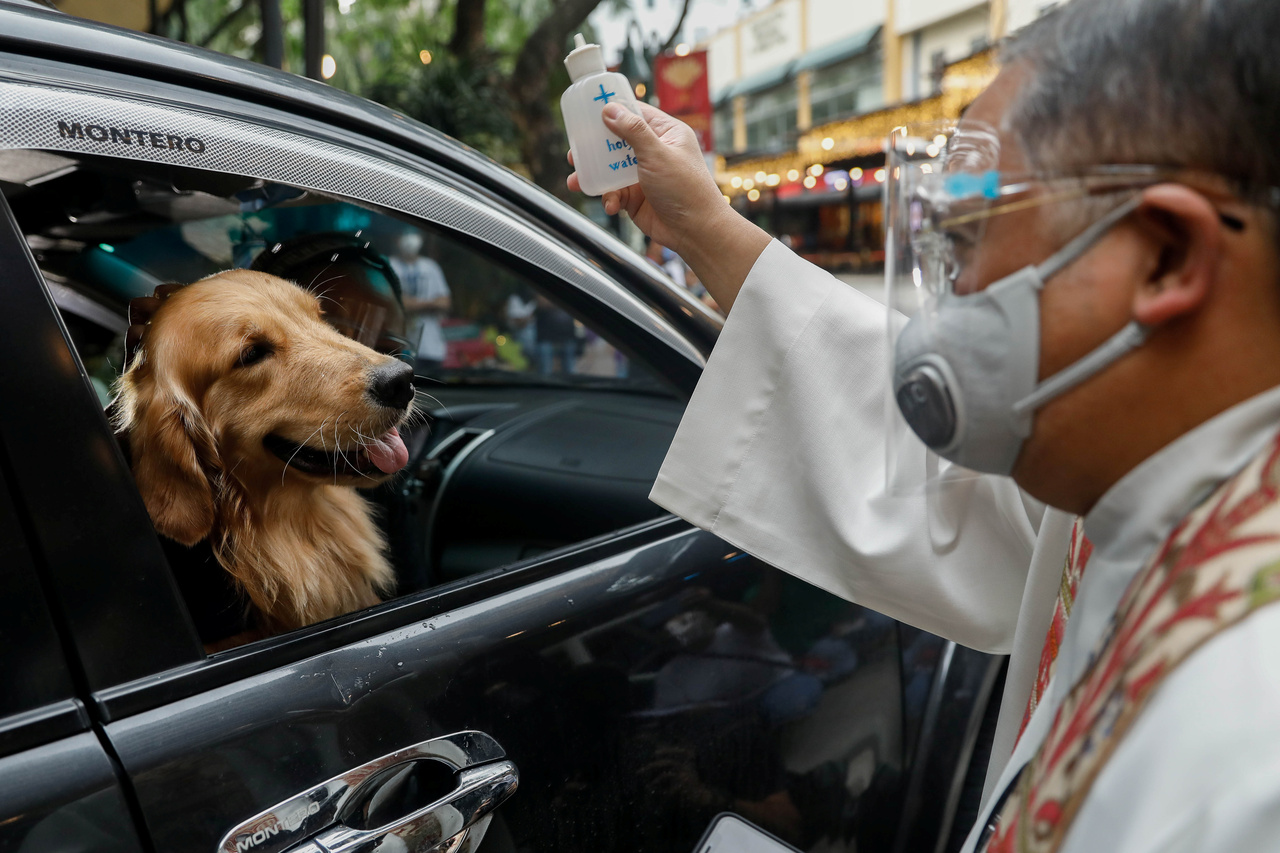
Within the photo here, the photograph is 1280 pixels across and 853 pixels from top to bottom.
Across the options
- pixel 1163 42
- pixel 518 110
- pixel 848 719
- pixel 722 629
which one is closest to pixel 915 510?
pixel 722 629

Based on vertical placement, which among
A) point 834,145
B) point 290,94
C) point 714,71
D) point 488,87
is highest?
point 714,71

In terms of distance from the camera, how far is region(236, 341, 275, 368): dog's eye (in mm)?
1796

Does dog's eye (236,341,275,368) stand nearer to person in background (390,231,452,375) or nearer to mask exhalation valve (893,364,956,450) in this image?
mask exhalation valve (893,364,956,450)

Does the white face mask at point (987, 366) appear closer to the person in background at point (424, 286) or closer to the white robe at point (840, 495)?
the white robe at point (840, 495)

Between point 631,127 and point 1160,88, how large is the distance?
2.89 ft

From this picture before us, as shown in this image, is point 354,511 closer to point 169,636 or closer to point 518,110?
point 169,636

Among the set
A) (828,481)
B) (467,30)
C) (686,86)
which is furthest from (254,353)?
(686,86)

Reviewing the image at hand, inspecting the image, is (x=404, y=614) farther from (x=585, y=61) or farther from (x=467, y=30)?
(x=467, y=30)

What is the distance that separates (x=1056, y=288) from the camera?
0.84 metres

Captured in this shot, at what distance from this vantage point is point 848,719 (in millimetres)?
1882

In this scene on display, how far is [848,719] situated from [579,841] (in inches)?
26.2

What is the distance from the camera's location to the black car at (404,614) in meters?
1.12

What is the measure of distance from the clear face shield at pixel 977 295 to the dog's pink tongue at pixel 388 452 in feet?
3.66

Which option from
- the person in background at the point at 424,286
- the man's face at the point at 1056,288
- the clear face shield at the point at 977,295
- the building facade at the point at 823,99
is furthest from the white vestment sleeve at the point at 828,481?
the building facade at the point at 823,99
